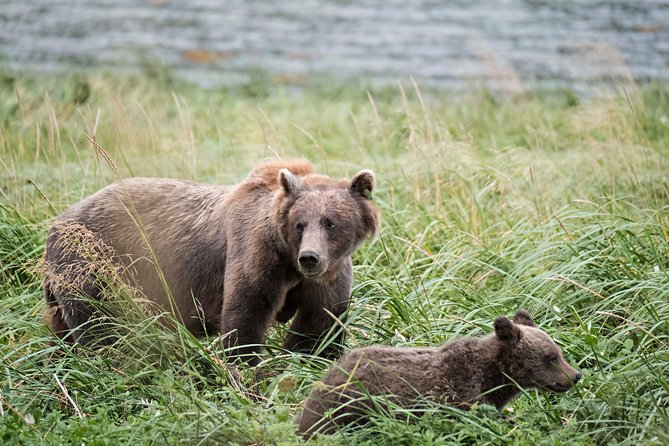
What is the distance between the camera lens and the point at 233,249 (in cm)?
572

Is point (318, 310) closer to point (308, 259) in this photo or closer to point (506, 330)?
point (308, 259)

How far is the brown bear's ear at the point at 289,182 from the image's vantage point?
556cm

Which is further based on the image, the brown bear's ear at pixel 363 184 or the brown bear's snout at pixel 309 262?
the brown bear's ear at pixel 363 184

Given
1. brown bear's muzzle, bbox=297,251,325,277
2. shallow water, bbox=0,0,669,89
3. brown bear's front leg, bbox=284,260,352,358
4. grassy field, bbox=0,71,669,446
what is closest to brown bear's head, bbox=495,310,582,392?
grassy field, bbox=0,71,669,446

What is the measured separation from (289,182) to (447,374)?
5.41 feet

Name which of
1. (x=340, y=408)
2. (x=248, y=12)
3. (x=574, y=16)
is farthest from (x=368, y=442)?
(x=248, y=12)

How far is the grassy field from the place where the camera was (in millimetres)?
4488

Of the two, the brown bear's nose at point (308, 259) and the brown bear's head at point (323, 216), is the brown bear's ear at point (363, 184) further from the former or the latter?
the brown bear's nose at point (308, 259)

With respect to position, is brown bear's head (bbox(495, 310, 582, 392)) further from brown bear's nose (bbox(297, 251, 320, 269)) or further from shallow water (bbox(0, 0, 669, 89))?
shallow water (bbox(0, 0, 669, 89))

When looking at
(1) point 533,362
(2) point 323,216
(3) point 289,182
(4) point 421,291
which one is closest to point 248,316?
(2) point 323,216

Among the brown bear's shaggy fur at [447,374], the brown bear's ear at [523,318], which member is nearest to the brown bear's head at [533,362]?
the brown bear's shaggy fur at [447,374]

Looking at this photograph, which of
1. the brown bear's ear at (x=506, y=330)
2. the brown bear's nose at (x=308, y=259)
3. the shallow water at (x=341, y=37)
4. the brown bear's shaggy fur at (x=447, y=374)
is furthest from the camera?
the shallow water at (x=341, y=37)

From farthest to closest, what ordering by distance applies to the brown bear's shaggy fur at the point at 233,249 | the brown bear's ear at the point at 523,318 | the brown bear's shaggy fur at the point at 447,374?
the brown bear's shaggy fur at the point at 233,249 < the brown bear's ear at the point at 523,318 < the brown bear's shaggy fur at the point at 447,374

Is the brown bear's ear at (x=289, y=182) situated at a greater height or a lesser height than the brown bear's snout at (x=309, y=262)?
greater
